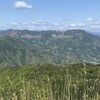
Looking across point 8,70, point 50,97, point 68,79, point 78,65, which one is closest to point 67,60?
point 68,79

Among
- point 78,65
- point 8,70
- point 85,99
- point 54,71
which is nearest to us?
point 85,99

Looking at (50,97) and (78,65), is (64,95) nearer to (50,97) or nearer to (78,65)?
(50,97)

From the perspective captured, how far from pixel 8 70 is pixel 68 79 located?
153 feet

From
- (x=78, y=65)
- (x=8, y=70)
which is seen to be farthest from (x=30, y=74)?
(x=8, y=70)

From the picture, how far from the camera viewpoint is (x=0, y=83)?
43.4 m

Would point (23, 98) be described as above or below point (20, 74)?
above

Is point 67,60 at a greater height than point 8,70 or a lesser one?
greater

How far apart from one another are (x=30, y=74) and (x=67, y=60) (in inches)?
1371

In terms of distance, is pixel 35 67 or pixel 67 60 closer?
pixel 67 60

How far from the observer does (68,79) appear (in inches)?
353

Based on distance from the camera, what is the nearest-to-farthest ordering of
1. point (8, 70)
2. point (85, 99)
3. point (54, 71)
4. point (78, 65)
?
point (85, 99) → point (54, 71) → point (78, 65) → point (8, 70)

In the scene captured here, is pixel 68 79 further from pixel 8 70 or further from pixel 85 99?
pixel 8 70

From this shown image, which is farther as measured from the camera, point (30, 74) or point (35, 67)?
point (35, 67)

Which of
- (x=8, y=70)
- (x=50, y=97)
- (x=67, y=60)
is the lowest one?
(x=8, y=70)
